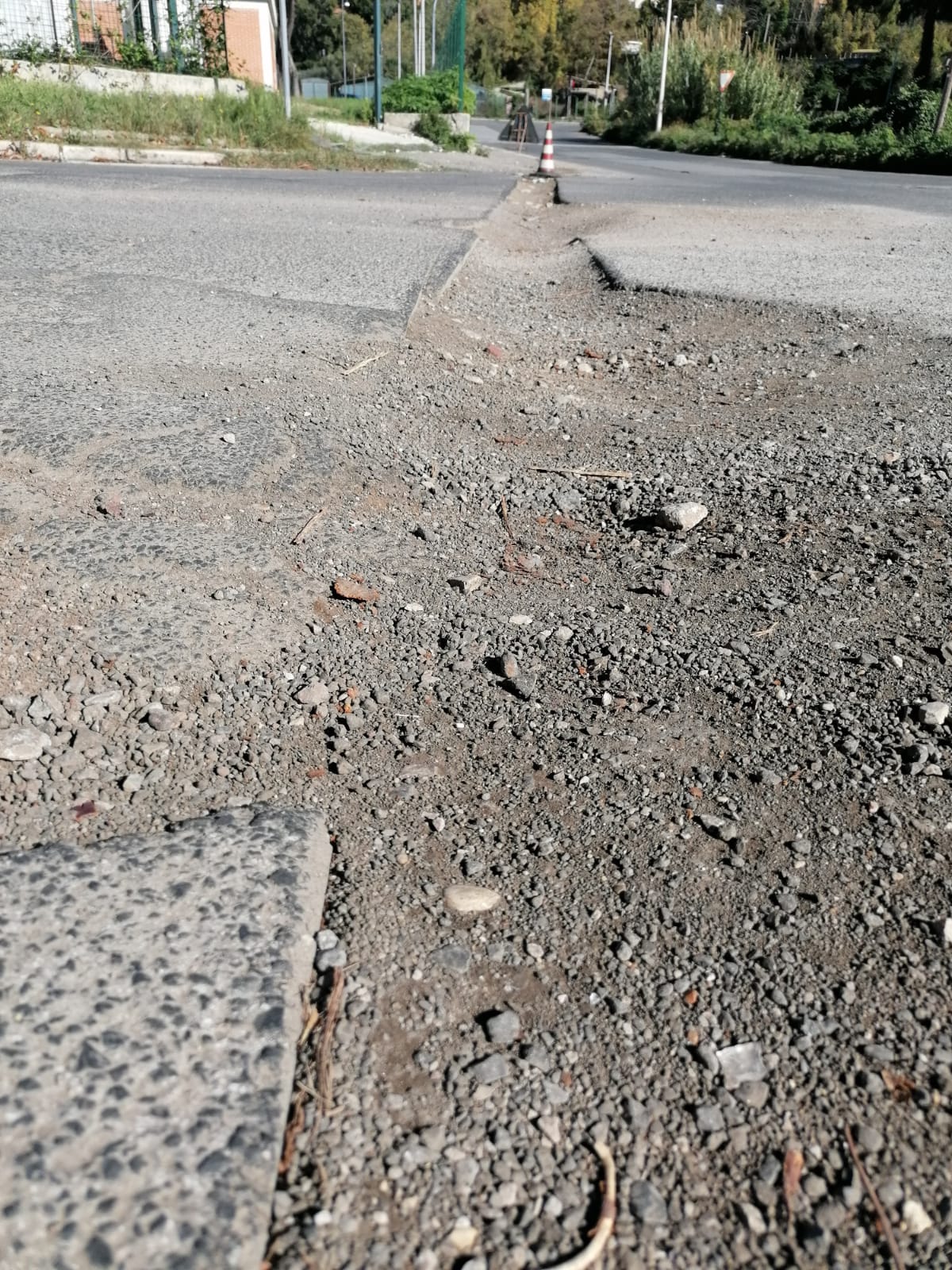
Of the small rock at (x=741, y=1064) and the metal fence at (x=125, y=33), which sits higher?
the metal fence at (x=125, y=33)

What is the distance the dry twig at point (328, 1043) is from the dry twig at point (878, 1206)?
64cm

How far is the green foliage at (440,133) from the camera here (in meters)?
19.8

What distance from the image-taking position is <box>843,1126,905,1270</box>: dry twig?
1126 millimetres

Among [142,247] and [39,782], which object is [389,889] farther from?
[142,247]

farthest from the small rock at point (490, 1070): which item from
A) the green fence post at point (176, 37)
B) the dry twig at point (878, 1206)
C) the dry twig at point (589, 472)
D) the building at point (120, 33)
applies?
the green fence post at point (176, 37)

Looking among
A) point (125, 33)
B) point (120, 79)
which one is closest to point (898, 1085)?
point (120, 79)

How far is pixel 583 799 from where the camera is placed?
1.88m

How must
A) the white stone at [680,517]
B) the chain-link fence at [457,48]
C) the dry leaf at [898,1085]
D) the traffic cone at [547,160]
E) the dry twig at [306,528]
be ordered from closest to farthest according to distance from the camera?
the dry leaf at [898,1085] → the dry twig at [306,528] → the white stone at [680,517] → the traffic cone at [547,160] → the chain-link fence at [457,48]

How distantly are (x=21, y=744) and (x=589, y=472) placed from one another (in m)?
2.09

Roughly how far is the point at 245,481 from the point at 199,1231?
2.20m

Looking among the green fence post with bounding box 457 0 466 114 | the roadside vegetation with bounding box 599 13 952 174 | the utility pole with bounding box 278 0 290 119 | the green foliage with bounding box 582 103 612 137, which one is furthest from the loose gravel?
the green foliage with bounding box 582 103 612 137

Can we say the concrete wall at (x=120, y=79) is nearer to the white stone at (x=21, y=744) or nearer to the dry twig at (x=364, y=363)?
the dry twig at (x=364, y=363)

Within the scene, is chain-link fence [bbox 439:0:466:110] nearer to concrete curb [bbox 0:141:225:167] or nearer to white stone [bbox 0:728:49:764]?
concrete curb [bbox 0:141:225:167]

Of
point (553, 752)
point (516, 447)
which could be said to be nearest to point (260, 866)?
point (553, 752)
